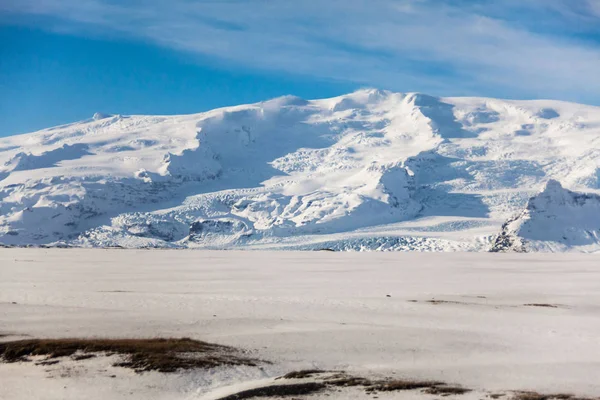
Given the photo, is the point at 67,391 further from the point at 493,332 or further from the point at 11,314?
the point at 493,332

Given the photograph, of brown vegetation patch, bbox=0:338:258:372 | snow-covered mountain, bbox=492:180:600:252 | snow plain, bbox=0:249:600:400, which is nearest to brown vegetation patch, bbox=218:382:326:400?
snow plain, bbox=0:249:600:400

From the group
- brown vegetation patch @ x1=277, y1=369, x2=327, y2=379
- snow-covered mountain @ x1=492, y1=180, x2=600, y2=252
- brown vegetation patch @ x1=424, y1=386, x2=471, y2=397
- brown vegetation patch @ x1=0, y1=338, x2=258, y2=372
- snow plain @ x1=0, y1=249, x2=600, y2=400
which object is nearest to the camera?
brown vegetation patch @ x1=424, y1=386, x2=471, y2=397

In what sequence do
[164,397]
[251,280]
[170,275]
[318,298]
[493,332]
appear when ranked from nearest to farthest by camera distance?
1. [164,397]
2. [493,332]
3. [318,298]
4. [251,280]
5. [170,275]

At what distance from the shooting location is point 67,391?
44.6ft

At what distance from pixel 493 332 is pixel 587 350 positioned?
2686 mm

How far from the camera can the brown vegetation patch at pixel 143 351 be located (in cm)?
1519

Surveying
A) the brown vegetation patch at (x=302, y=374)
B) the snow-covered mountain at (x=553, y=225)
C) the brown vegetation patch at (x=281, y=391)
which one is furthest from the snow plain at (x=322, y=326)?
the snow-covered mountain at (x=553, y=225)

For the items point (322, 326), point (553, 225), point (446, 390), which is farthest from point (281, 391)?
point (553, 225)

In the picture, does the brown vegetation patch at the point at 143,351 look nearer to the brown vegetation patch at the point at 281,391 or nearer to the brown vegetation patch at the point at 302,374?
the brown vegetation patch at the point at 302,374

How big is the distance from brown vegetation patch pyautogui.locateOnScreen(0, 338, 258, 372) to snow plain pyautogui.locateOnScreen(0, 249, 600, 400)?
1.51 feet

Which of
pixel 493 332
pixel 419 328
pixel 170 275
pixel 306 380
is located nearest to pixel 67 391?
pixel 306 380

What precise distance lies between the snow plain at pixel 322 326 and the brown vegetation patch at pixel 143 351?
46 centimetres

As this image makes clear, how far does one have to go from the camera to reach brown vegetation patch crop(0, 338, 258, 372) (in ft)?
49.8

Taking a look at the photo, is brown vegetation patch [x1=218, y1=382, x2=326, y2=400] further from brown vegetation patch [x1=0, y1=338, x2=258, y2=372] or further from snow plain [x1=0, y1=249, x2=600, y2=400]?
brown vegetation patch [x1=0, y1=338, x2=258, y2=372]
